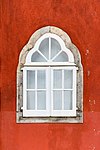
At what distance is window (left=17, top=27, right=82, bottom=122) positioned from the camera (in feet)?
19.3

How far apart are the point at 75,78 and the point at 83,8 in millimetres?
970

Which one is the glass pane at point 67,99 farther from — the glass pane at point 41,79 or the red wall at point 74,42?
the glass pane at point 41,79

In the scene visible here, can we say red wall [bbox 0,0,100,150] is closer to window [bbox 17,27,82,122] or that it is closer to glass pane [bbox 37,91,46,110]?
window [bbox 17,27,82,122]

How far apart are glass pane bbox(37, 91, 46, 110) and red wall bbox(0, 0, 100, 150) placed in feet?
0.82

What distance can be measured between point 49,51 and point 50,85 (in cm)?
47

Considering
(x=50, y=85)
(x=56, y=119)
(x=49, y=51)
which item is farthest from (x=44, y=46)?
(x=56, y=119)

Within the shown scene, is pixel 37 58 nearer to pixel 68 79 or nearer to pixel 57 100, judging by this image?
pixel 68 79

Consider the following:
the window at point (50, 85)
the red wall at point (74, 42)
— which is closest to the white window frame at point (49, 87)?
the window at point (50, 85)

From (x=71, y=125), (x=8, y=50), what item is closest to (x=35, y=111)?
(x=71, y=125)

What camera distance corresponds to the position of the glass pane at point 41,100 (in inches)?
233

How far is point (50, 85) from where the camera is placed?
19.3ft

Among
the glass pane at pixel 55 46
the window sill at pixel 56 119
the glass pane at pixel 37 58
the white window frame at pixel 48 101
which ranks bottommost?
the window sill at pixel 56 119

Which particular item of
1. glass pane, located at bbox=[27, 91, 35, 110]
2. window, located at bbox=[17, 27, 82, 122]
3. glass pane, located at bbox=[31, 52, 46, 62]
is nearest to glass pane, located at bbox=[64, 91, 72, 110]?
window, located at bbox=[17, 27, 82, 122]

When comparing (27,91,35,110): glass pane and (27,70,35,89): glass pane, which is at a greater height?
(27,70,35,89): glass pane
